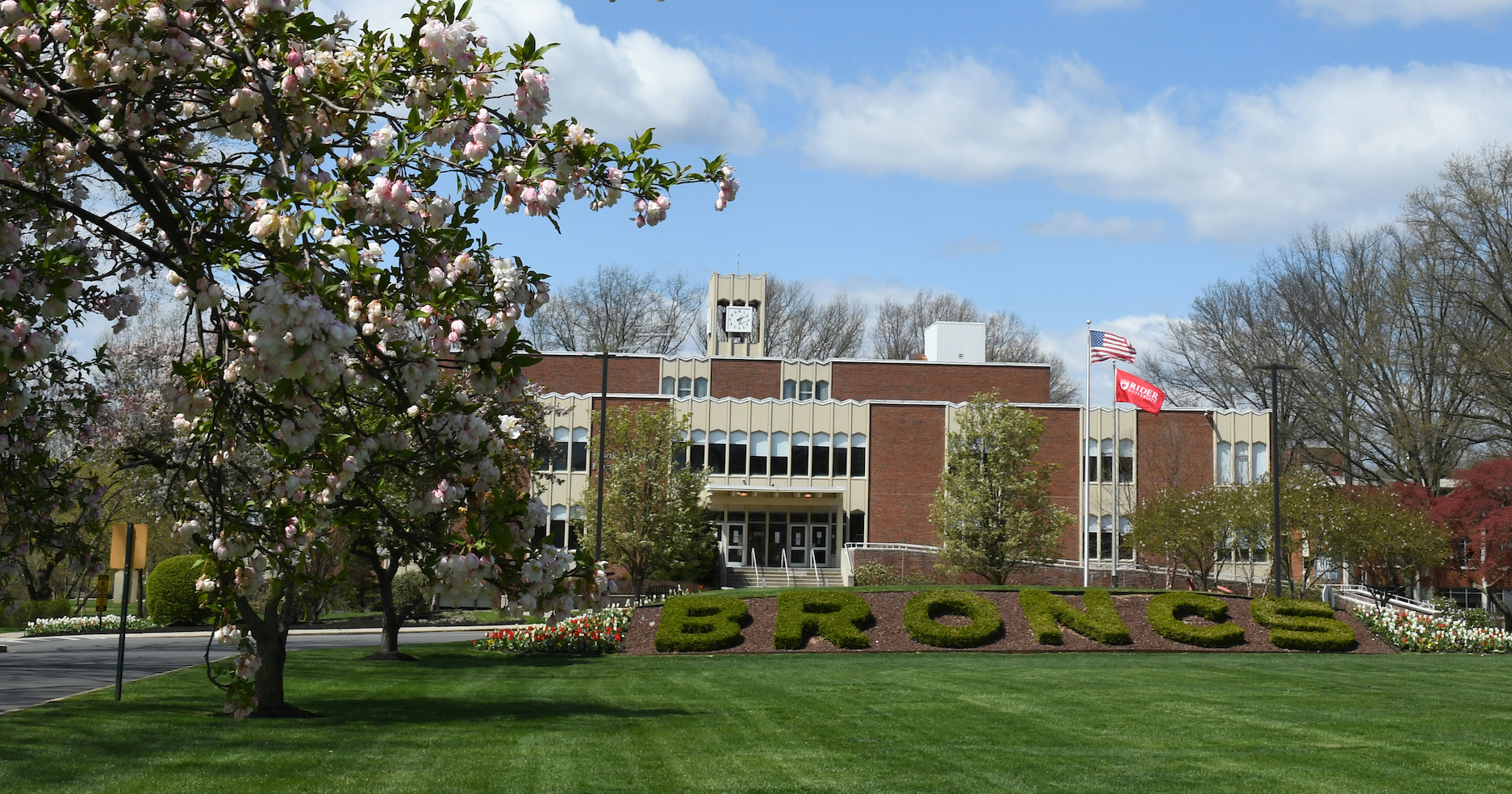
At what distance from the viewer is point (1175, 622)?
26547 millimetres

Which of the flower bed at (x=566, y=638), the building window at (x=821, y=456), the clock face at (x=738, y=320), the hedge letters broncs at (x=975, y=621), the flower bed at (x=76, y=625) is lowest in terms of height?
the flower bed at (x=76, y=625)

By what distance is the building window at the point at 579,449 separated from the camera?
53938 mm

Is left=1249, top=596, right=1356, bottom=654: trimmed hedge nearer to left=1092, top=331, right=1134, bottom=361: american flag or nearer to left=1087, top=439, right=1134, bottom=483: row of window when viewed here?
left=1092, top=331, right=1134, bottom=361: american flag

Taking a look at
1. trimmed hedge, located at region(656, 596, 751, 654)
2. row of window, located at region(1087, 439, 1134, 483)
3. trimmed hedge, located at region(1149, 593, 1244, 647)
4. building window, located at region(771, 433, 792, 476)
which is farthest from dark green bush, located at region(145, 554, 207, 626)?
Answer: row of window, located at region(1087, 439, 1134, 483)

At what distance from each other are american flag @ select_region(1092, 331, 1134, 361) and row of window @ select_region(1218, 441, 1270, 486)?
14418 millimetres

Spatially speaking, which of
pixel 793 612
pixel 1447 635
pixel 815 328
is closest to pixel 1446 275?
pixel 1447 635

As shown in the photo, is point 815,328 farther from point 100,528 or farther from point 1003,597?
point 100,528

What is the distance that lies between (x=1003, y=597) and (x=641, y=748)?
17.5 meters

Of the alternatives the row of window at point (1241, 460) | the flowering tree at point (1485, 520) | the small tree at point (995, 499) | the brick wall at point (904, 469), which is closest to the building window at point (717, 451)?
the brick wall at point (904, 469)

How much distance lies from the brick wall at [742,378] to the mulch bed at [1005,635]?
34.4 metres

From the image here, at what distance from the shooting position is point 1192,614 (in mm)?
27844

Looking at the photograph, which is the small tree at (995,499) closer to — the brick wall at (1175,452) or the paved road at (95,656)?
the brick wall at (1175,452)

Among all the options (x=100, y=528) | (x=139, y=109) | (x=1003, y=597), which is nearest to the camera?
(x=139, y=109)

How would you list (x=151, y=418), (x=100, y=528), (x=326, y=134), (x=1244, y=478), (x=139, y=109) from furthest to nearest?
(x=1244, y=478) → (x=151, y=418) → (x=100, y=528) → (x=139, y=109) → (x=326, y=134)
